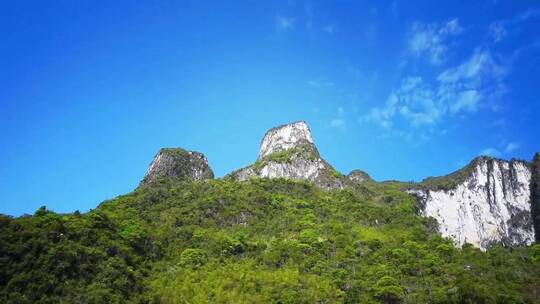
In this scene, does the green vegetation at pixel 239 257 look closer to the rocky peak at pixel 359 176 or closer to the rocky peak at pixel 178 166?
the rocky peak at pixel 178 166

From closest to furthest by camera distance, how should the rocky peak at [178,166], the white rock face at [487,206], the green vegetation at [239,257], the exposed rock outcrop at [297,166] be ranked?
1. the green vegetation at [239,257]
2. the white rock face at [487,206]
3. the rocky peak at [178,166]
4. the exposed rock outcrop at [297,166]

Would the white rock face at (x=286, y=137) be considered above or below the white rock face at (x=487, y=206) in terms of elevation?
above

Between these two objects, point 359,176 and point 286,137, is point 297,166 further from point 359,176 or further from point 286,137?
point 359,176

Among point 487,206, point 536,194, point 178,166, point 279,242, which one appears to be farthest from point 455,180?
point 178,166

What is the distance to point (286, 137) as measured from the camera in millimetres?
123438

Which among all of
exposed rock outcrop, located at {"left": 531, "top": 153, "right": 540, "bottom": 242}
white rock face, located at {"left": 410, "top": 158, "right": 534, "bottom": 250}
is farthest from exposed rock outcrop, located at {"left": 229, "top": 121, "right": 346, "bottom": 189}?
exposed rock outcrop, located at {"left": 531, "top": 153, "right": 540, "bottom": 242}

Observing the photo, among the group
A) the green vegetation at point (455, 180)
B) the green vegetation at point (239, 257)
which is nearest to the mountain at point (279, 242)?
the green vegetation at point (239, 257)

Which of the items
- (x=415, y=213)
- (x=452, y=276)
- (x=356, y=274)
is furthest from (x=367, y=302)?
(x=415, y=213)

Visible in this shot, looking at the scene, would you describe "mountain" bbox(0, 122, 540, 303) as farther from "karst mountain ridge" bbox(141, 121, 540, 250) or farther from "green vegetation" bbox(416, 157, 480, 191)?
"green vegetation" bbox(416, 157, 480, 191)

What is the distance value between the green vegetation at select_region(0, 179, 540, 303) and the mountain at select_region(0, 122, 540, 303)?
0.18 metres

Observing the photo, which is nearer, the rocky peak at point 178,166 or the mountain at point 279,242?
the mountain at point 279,242

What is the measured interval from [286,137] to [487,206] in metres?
46.0

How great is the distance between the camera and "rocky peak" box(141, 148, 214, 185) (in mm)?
102562

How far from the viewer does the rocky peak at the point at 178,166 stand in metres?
103
